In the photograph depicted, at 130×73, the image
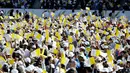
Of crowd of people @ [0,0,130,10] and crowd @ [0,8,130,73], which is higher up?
crowd @ [0,8,130,73]

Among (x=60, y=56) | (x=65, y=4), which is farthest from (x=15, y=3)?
(x=60, y=56)

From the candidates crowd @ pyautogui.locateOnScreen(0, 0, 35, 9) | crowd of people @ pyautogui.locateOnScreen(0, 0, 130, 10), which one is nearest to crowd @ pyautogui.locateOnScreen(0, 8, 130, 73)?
crowd of people @ pyautogui.locateOnScreen(0, 0, 130, 10)

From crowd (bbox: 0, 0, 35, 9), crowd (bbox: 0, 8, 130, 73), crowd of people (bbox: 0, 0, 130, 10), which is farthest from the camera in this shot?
crowd (bbox: 0, 0, 35, 9)

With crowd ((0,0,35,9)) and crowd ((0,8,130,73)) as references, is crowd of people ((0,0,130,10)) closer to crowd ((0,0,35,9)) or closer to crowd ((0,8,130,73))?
crowd ((0,0,35,9))

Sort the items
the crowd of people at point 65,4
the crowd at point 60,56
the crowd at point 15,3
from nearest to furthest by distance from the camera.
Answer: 1. the crowd at point 60,56
2. the crowd of people at point 65,4
3. the crowd at point 15,3

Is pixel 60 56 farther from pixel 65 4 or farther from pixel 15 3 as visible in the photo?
pixel 15 3

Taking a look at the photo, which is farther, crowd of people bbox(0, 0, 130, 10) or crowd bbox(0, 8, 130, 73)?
crowd of people bbox(0, 0, 130, 10)

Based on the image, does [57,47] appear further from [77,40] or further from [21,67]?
[21,67]

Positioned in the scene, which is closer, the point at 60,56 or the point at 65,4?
the point at 60,56

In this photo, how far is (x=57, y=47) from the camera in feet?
14.7

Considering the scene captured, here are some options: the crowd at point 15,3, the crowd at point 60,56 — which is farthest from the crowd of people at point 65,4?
the crowd at point 60,56

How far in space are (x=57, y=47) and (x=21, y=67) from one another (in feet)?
3.38

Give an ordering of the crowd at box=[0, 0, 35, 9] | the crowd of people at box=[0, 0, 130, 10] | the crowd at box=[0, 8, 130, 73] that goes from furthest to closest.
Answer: the crowd at box=[0, 0, 35, 9], the crowd of people at box=[0, 0, 130, 10], the crowd at box=[0, 8, 130, 73]

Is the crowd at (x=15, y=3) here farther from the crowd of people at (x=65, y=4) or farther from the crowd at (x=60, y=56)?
the crowd at (x=60, y=56)
